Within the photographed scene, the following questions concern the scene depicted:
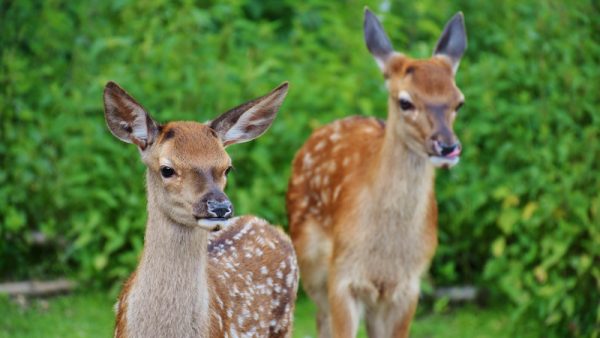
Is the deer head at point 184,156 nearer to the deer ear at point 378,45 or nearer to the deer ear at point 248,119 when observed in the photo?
the deer ear at point 248,119

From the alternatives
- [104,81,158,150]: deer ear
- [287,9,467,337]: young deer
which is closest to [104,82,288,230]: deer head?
[104,81,158,150]: deer ear

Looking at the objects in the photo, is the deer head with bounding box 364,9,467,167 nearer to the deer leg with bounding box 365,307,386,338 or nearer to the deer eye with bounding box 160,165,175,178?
the deer leg with bounding box 365,307,386,338

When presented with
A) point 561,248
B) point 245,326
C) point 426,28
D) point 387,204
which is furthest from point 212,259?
point 426,28

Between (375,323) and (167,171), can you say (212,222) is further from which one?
(375,323)

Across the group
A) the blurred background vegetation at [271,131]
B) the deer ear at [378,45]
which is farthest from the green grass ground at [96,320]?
the deer ear at [378,45]

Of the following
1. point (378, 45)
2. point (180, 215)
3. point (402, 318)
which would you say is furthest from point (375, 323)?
point (180, 215)

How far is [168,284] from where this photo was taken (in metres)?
5.25

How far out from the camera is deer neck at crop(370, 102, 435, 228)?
698 cm

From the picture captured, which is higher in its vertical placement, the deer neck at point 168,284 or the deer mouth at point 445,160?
the deer mouth at point 445,160

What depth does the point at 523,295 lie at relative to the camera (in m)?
8.25

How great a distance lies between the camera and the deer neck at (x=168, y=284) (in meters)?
5.23

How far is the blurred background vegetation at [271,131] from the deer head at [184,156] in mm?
3029

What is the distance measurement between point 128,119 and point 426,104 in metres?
2.02

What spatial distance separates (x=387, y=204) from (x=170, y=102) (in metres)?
2.46
